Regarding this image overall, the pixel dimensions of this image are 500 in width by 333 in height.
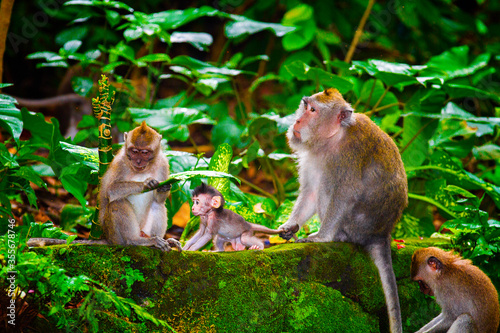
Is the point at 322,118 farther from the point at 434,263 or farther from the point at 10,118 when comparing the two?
the point at 10,118

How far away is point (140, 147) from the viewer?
4.02 meters

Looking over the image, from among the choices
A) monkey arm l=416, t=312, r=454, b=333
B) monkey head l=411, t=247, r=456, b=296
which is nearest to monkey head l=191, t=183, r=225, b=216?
monkey head l=411, t=247, r=456, b=296

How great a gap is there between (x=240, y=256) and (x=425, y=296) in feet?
7.09

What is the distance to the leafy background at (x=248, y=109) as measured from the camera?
17.1 feet

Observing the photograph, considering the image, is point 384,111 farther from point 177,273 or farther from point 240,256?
point 177,273

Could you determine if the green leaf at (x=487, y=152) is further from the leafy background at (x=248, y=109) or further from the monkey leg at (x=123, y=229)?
the monkey leg at (x=123, y=229)

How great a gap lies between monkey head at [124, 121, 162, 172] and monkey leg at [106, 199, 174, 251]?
40 cm

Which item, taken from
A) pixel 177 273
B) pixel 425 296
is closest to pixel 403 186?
pixel 425 296

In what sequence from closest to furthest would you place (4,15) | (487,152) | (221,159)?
(221,159) < (4,15) < (487,152)

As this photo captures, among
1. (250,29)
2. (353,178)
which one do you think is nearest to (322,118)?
(353,178)

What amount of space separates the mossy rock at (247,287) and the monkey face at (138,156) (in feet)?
2.30

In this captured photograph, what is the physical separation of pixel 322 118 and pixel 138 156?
74.7 inches

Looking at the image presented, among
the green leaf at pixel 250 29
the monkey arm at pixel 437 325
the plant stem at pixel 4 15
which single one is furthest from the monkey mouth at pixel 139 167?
the green leaf at pixel 250 29

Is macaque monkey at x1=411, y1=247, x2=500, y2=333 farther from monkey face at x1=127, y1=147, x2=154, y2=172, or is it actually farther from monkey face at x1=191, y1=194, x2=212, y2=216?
monkey face at x1=127, y1=147, x2=154, y2=172
